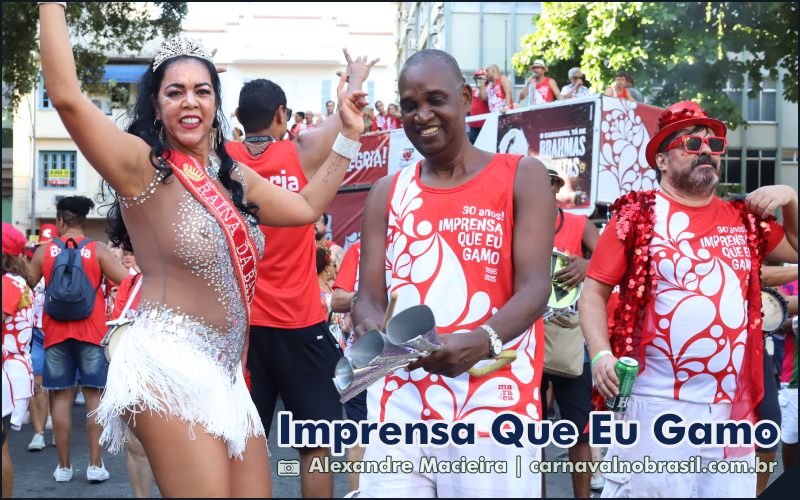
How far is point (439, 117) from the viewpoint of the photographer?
350 cm

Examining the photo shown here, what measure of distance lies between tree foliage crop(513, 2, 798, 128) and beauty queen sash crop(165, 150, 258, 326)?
17.4 m

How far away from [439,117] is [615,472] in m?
1.77

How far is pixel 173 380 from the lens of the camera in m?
3.27

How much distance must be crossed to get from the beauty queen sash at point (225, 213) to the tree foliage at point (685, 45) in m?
17.4

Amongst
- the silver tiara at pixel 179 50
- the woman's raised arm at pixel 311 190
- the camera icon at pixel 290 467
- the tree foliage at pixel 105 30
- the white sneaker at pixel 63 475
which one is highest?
the tree foliage at pixel 105 30

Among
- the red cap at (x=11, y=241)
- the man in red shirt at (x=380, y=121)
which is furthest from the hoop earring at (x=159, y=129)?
the man in red shirt at (x=380, y=121)

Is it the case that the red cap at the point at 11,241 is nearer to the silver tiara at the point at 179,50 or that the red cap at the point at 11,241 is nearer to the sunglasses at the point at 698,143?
the silver tiara at the point at 179,50

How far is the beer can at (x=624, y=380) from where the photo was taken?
405cm

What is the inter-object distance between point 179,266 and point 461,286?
94 centimetres

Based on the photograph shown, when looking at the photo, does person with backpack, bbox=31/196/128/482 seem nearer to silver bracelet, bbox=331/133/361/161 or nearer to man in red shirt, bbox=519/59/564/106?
silver bracelet, bbox=331/133/361/161

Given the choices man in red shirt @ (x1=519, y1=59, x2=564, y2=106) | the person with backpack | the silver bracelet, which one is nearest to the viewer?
the silver bracelet

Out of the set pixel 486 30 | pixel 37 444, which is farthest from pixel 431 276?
pixel 486 30

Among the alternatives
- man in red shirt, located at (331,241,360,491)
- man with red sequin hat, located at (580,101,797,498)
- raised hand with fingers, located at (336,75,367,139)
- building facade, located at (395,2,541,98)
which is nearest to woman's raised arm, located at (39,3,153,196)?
raised hand with fingers, located at (336,75,367,139)

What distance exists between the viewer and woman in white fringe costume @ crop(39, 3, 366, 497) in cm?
319
